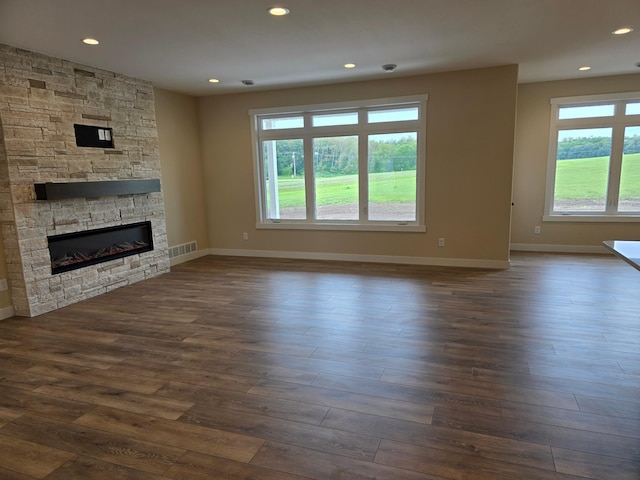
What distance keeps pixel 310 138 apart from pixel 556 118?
398 cm

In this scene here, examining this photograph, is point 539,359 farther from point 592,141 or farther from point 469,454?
point 592,141

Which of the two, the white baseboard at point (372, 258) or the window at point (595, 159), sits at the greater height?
the window at point (595, 159)

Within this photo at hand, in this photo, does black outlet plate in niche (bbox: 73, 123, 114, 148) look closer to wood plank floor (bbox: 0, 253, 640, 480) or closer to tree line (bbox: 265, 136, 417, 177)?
wood plank floor (bbox: 0, 253, 640, 480)

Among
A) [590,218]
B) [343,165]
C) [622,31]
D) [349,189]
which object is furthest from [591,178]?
[343,165]

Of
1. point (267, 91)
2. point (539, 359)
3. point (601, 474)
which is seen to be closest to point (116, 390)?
point (601, 474)

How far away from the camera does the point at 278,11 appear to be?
314 cm

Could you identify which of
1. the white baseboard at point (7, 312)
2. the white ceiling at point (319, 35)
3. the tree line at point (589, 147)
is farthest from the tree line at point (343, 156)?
the white baseboard at point (7, 312)

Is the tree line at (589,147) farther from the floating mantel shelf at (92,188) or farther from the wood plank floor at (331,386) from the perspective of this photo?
the floating mantel shelf at (92,188)

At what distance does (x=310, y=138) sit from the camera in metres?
6.23

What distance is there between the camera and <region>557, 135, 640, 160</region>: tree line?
238 inches

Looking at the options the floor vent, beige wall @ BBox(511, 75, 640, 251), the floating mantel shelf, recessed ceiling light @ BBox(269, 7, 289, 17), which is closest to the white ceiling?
recessed ceiling light @ BBox(269, 7, 289, 17)

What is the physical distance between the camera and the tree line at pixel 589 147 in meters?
6.05

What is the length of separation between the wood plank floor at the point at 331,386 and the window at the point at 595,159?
2.25m

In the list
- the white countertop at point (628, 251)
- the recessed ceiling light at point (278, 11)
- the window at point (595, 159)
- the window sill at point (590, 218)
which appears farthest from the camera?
the window sill at point (590, 218)
